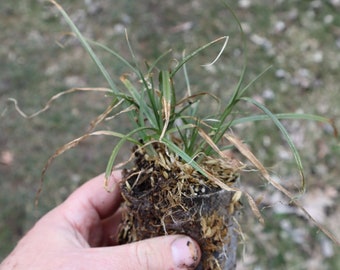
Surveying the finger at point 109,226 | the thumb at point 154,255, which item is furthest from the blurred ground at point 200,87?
the thumb at point 154,255

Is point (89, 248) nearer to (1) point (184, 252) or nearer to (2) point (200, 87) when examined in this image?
(1) point (184, 252)

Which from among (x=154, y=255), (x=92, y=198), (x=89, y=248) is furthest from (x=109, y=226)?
(x=154, y=255)

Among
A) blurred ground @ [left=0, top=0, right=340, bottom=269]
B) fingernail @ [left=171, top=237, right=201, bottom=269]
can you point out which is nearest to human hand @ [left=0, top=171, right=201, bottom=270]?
fingernail @ [left=171, top=237, right=201, bottom=269]

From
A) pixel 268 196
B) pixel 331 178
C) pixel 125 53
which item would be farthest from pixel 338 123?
pixel 125 53

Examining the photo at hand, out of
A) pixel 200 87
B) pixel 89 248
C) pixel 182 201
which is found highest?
pixel 182 201

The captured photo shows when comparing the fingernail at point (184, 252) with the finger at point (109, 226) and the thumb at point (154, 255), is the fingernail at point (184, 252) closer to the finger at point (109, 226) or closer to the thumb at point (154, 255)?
the thumb at point (154, 255)

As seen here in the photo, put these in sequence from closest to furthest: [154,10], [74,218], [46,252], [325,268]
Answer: [46,252] → [74,218] → [325,268] → [154,10]

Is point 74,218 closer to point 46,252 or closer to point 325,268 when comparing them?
point 46,252

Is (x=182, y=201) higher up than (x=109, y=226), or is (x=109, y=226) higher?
(x=182, y=201)
